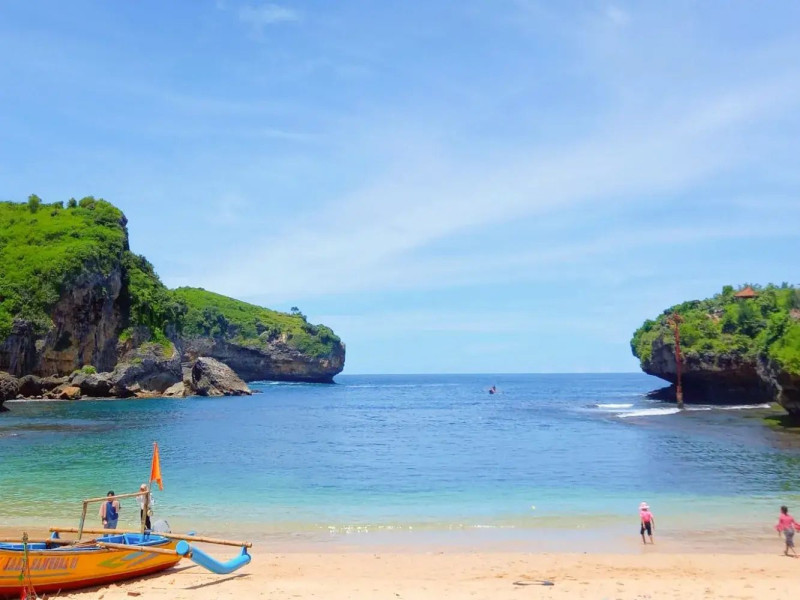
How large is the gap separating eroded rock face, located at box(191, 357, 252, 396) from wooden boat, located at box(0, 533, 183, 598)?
276ft

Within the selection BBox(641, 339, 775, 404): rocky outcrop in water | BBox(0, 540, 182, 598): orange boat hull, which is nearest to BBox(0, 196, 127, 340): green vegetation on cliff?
BBox(641, 339, 775, 404): rocky outcrop in water

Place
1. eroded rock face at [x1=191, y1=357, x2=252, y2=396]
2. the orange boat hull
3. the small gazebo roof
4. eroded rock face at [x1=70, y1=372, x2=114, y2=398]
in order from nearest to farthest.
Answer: the orange boat hull → the small gazebo roof → eroded rock face at [x1=70, y1=372, x2=114, y2=398] → eroded rock face at [x1=191, y1=357, x2=252, y2=396]

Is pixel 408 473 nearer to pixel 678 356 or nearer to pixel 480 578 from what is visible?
pixel 480 578

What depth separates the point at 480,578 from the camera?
13703 mm

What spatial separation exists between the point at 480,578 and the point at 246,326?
148m

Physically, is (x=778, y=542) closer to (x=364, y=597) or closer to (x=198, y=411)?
(x=364, y=597)

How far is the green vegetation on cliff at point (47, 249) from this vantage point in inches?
3012

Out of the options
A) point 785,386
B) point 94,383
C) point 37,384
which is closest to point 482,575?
point 785,386

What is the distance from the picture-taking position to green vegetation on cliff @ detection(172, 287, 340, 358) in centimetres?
14762

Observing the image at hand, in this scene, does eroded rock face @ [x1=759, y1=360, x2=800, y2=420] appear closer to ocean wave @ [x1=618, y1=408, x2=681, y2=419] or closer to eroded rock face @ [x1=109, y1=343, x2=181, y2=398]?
ocean wave @ [x1=618, y1=408, x2=681, y2=419]

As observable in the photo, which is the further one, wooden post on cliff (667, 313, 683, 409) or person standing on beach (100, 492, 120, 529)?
wooden post on cliff (667, 313, 683, 409)

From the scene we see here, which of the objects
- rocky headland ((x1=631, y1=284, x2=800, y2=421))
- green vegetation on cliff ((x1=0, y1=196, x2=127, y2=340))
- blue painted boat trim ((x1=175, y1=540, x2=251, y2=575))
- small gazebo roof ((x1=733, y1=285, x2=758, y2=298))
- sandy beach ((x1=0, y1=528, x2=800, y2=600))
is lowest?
sandy beach ((x1=0, y1=528, x2=800, y2=600))

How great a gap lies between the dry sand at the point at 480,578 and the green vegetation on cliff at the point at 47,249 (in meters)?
69.9

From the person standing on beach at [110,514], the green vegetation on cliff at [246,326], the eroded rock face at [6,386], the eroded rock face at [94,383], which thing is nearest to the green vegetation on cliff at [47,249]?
the eroded rock face at [94,383]
